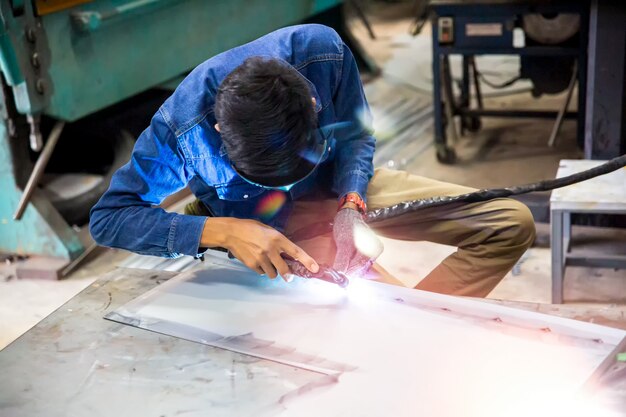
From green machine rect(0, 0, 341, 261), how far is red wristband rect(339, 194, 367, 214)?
1604 millimetres

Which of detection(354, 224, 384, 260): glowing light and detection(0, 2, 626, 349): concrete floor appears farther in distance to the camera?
detection(0, 2, 626, 349): concrete floor

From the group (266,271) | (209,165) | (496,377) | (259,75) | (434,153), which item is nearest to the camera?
(496,377)

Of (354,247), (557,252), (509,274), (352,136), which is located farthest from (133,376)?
(509,274)

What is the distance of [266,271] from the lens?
1.77 m

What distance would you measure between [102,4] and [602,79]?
6.34 feet

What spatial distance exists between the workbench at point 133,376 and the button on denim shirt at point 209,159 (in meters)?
0.22

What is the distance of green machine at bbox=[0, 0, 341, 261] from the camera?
3.10 metres

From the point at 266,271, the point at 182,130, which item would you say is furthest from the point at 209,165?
the point at 266,271

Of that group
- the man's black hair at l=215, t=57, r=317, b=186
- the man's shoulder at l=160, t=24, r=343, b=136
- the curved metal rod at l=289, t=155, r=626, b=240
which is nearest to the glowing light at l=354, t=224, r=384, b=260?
the curved metal rod at l=289, t=155, r=626, b=240

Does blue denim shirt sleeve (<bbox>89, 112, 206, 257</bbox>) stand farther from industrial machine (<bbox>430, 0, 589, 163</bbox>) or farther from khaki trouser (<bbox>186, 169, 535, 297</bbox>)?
industrial machine (<bbox>430, 0, 589, 163</bbox>)

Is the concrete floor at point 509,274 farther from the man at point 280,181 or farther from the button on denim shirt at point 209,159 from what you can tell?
the button on denim shirt at point 209,159

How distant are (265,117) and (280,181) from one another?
17cm

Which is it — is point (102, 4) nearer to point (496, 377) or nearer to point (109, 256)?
point (109, 256)

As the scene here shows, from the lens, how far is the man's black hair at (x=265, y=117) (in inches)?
62.6
